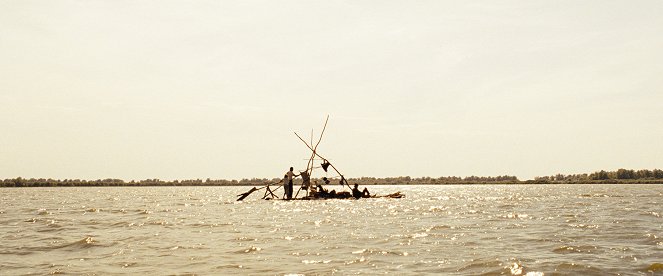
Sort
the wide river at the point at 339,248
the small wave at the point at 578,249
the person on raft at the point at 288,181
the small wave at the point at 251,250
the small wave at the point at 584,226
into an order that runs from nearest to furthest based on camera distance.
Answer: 1. the wide river at the point at 339,248
2. the small wave at the point at 578,249
3. the small wave at the point at 251,250
4. the small wave at the point at 584,226
5. the person on raft at the point at 288,181

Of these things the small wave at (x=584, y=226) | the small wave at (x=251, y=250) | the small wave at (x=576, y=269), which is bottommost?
the small wave at (x=576, y=269)

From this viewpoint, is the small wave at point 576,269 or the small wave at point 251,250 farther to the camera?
the small wave at point 251,250

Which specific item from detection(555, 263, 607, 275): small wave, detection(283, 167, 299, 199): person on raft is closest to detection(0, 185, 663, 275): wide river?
detection(555, 263, 607, 275): small wave

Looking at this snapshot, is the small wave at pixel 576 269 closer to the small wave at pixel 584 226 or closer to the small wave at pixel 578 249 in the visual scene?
the small wave at pixel 578 249

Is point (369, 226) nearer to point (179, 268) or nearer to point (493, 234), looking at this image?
point (493, 234)

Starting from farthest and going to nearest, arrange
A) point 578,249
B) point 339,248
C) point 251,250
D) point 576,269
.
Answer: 1. point 339,248
2. point 251,250
3. point 578,249
4. point 576,269

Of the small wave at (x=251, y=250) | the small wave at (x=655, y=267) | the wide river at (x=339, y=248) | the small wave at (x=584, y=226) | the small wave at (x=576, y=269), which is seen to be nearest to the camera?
the small wave at (x=576, y=269)

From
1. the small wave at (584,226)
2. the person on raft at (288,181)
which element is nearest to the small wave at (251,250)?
the small wave at (584,226)

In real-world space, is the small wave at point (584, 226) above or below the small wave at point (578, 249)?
above

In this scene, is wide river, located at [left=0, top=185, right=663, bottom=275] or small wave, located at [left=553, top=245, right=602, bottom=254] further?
small wave, located at [left=553, top=245, right=602, bottom=254]

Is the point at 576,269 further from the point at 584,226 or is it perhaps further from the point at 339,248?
the point at 584,226

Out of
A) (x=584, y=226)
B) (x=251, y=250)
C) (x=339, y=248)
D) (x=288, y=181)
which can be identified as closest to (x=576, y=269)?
(x=339, y=248)

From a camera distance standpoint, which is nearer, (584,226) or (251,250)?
(251,250)

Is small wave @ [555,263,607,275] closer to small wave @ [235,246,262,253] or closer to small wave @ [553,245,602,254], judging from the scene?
small wave @ [553,245,602,254]
